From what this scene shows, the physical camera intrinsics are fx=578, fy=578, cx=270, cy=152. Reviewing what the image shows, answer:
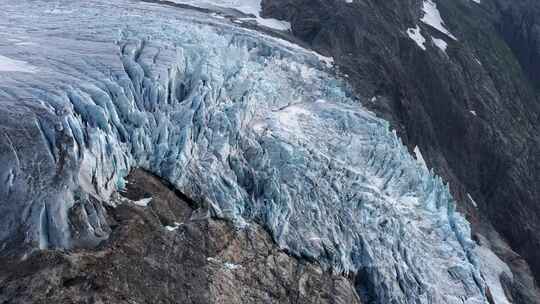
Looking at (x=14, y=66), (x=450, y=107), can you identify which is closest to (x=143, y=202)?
(x=14, y=66)

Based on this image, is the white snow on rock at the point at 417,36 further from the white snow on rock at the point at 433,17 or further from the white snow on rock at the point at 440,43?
the white snow on rock at the point at 433,17

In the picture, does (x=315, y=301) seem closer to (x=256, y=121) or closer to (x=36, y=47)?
(x=256, y=121)

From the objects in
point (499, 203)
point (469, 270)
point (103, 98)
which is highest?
point (103, 98)

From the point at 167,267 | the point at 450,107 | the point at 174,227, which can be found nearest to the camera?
the point at 167,267

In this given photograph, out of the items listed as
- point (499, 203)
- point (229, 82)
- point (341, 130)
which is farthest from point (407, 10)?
point (229, 82)

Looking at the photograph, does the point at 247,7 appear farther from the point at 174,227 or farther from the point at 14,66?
the point at 174,227

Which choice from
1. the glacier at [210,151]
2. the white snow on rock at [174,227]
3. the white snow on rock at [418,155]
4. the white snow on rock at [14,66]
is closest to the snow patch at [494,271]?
the glacier at [210,151]

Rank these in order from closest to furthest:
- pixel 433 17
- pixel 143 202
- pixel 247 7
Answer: pixel 143 202, pixel 247 7, pixel 433 17
